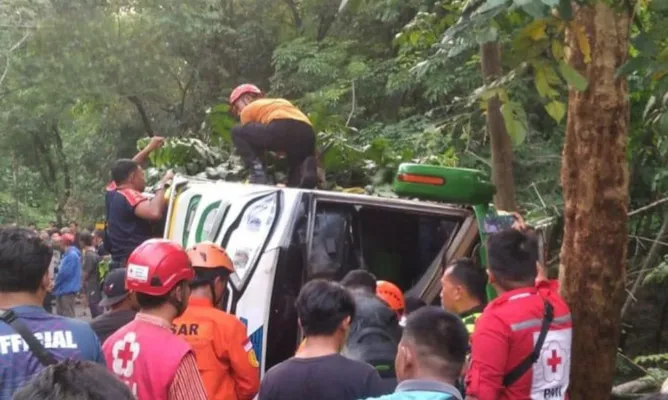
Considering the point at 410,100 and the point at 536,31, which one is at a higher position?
the point at 410,100

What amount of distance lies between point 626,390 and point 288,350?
317 cm

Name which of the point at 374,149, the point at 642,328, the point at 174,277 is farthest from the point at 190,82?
the point at 174,277

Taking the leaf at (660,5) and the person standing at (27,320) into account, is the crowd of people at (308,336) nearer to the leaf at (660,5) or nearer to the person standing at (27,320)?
the person standing at (27,320)

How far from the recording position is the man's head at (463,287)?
5.14 meters

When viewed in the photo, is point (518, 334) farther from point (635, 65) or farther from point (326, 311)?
point (635, 65)

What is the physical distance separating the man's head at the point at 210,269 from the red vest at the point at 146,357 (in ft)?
2.94

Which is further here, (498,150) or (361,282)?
(498,150)

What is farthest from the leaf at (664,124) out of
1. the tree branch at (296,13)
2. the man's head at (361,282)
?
the tree branch at (296,13)

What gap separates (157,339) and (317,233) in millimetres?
2231

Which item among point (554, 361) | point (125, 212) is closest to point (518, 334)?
point (554, 361)

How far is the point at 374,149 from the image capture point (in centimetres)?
782

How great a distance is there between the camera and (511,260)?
4297mm

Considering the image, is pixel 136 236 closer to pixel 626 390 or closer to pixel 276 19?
pixel 626 390

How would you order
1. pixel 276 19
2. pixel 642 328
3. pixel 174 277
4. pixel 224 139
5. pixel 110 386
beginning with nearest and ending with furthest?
pixel 110 386
pixel 174 277
pixel 224 139
pixel 642 328
pixel 276 19
